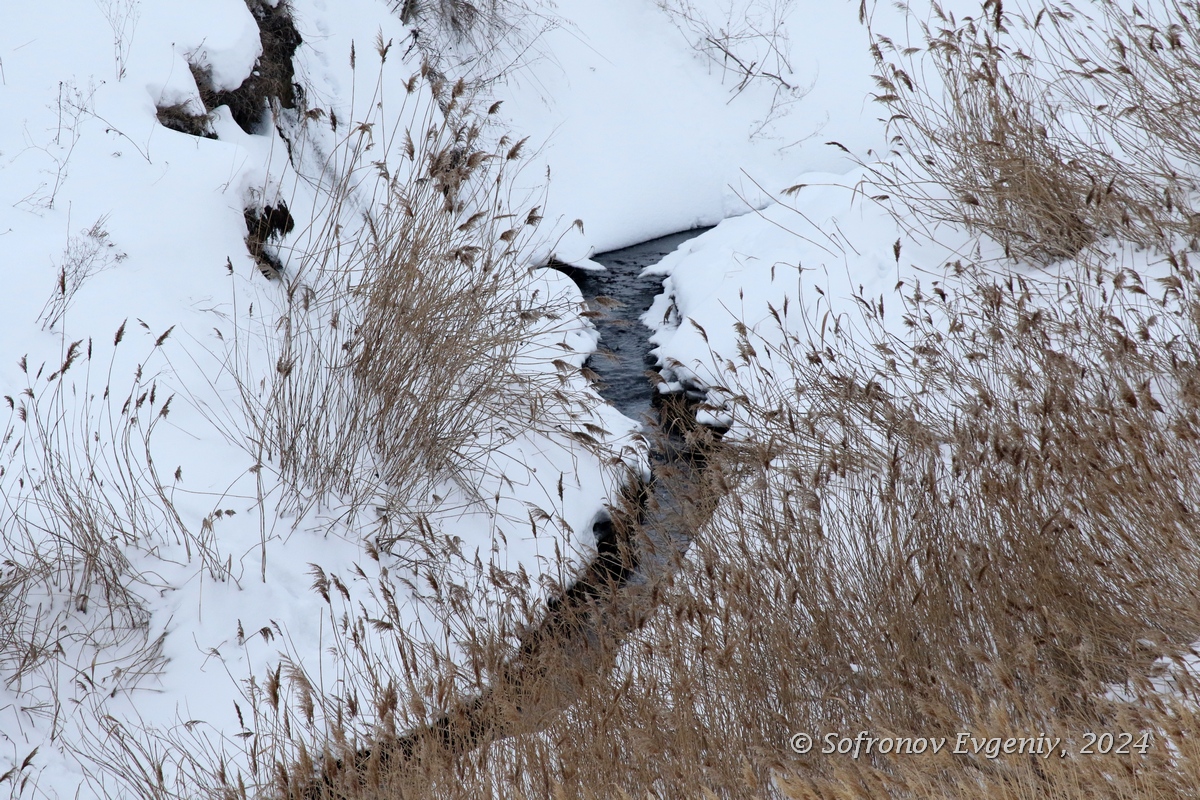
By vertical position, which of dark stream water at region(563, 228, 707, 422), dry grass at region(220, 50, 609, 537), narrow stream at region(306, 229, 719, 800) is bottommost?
narrow stream at region(306, 229, 719, 800)

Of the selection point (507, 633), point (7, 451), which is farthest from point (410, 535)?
point (7, 451)

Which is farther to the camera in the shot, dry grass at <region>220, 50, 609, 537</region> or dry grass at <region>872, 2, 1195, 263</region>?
dry grass at <region>872, 2, 1195, 263</region>

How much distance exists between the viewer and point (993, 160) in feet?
15.8

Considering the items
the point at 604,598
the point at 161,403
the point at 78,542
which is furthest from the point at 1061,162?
the point at 78,542

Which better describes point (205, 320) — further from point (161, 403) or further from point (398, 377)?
point (398, 377)

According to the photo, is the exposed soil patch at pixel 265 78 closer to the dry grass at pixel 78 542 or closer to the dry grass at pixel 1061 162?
the dry grass at pixel 78 542

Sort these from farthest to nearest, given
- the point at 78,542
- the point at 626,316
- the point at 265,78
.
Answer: the point at 626,316
the point at 265,78
the point at 78,542

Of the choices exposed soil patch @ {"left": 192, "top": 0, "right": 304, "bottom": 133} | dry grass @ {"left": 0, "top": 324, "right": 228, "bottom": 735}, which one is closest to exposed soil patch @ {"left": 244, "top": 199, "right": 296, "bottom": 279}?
exposed soil patch @ {"left": 192, "top": 0, "right": 304, "bottom": 133}

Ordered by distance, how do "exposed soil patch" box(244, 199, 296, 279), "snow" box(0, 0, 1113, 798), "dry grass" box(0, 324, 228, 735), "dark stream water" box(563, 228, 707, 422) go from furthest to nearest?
1. "dark stream water" box(563, 228, 707, 422)
2. "exposed soil patch" box(244, 199, 296, 279)
3. "snow" box(0, 0, 1113, 798)
4. "dry grass" box(0, 324, 228, 735)

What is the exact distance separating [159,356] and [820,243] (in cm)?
439

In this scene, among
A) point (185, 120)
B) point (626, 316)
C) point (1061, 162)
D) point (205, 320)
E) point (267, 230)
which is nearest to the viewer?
point (205, 320)

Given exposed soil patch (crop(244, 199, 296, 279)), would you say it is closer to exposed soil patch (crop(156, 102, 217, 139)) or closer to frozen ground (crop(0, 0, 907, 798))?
frozen ground (crop(0, 0, 907, 798))

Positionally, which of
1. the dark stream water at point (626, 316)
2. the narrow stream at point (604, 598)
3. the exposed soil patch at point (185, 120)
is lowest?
the narrow stream at point (604, 598)

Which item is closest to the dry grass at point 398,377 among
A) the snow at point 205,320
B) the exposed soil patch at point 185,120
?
the snow at point 205,320
